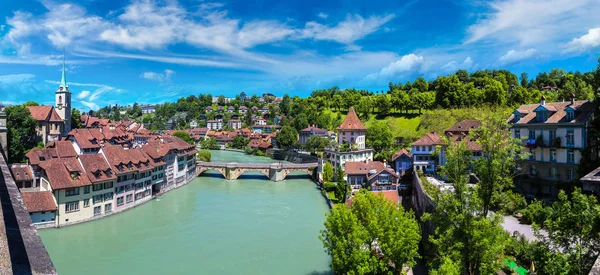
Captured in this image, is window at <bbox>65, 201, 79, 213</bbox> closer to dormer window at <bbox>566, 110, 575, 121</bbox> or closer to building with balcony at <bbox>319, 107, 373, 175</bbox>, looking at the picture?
building with balcony at <bbox>319, 107, 373, 175</bbox>

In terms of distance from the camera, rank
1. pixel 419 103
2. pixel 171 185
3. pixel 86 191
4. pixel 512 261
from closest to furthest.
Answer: pixel 512 261, pixel 86 191, pixel 171 185, pixel 419 103

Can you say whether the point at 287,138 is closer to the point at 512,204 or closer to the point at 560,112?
the point at 560,112

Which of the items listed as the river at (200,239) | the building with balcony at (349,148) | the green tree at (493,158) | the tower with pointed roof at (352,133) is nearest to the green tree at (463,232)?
the green tree at (493,158)

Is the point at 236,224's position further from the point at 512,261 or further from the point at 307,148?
the point at 307,148

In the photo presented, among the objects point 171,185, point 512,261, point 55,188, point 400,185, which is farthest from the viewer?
point 171,185

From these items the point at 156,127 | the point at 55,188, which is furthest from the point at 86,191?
the point at 156,127

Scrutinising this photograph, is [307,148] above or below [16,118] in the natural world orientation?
below

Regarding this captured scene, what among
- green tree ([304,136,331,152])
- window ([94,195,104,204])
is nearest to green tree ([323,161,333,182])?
green tree ([304,136,331,152])
